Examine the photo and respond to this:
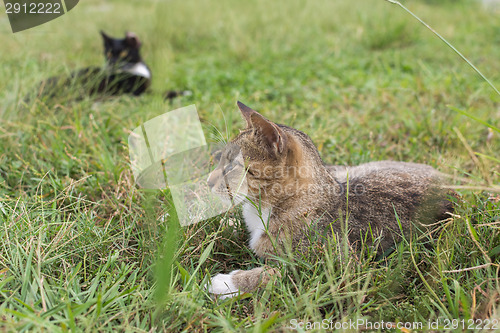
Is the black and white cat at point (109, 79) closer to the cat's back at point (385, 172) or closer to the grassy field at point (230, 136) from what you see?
the grassy field at point (230, 136)

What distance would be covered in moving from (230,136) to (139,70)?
6.32ft

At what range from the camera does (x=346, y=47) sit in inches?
230

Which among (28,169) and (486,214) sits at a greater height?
(486,214)

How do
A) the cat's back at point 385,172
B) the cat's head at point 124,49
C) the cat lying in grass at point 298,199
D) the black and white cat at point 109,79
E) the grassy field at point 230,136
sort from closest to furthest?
the grassy field at point 230,136 < the cat lying in grass at point 298,199 < the cat's back at point 385,172 < the black and white cat at point 109,79 < the cat's head at point 124,49

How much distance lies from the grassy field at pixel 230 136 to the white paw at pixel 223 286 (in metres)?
0.05

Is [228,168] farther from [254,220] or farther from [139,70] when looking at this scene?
[139,70]

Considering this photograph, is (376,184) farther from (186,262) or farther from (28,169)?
(28,169)

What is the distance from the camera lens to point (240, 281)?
Result: 195 centimetres

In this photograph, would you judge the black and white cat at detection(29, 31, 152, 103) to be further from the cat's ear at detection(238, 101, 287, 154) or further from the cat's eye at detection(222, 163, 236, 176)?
the cat's ear at detection(238, 101, 287, 154)

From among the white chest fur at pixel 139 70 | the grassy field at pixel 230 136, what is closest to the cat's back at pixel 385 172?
the grassy field at pixel 230 136

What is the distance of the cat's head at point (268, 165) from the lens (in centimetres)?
207

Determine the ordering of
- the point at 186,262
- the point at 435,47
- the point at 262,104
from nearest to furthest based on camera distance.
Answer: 1. the point at 186,262
2. the point at 262,104
3. the point at 435,47

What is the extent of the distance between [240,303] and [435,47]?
5196 mm

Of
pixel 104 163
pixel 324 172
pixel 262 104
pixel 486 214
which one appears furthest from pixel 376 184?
pixel 262 104
